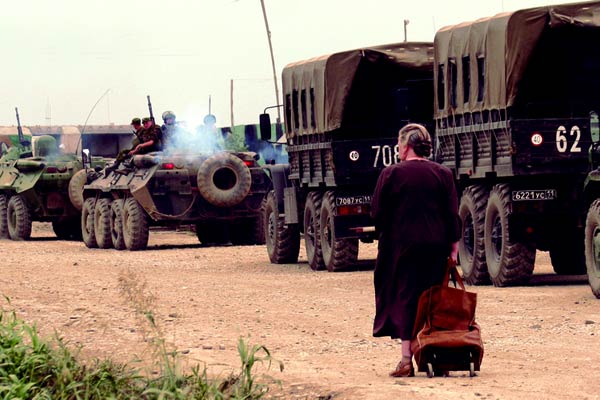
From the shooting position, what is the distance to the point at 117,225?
100ft

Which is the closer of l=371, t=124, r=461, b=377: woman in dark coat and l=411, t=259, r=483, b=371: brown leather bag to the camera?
l=411, t=259, r=483, b=371: brown leather bag

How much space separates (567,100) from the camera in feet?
59.9

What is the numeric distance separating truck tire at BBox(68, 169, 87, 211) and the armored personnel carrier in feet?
11.1

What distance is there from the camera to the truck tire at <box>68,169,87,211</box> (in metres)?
34.2

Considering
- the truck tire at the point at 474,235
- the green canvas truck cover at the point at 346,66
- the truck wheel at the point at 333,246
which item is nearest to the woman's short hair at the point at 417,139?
the truck tire at the point at 474,235

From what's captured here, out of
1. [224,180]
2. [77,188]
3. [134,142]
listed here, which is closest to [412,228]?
[224,180]

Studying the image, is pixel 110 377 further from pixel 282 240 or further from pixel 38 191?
pixel 38 191

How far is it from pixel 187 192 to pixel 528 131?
12817 mm

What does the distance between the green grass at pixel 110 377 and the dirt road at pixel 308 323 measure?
305mm

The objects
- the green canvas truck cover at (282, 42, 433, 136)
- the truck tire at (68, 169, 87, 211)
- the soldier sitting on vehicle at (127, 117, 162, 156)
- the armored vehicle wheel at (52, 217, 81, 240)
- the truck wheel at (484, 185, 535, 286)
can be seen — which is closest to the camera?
the truck wheel at (484, 185, 535, 286)

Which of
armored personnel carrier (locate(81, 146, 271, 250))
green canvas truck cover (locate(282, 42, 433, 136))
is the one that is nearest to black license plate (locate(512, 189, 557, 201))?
green canvas truck cover (locate(282, 42, 433, 136))

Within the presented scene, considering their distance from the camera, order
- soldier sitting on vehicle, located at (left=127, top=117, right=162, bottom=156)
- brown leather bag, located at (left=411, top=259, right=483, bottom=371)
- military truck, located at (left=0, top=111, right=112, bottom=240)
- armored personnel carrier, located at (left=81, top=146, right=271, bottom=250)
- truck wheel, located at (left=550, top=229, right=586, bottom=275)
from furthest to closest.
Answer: military truck, located at (left=0, top=111, right=112, bottom=240) < soldier sitting on vehicle, located at (left=127, top=117, right=162, bottom=156) < armored personnel carrier, located at (left=81, top=146, right=271, bottom=250) < truck wheel, located at (left=550, top=229, right=586, bottom=275) < brown leather bag, located at (left=411, top=259, right=483, bottom=371)

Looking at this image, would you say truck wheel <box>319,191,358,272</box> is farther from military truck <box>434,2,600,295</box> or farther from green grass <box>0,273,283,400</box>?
green grass <box>0,273,283,400</box>

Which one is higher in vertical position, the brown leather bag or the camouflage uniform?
the camouflage uniform
